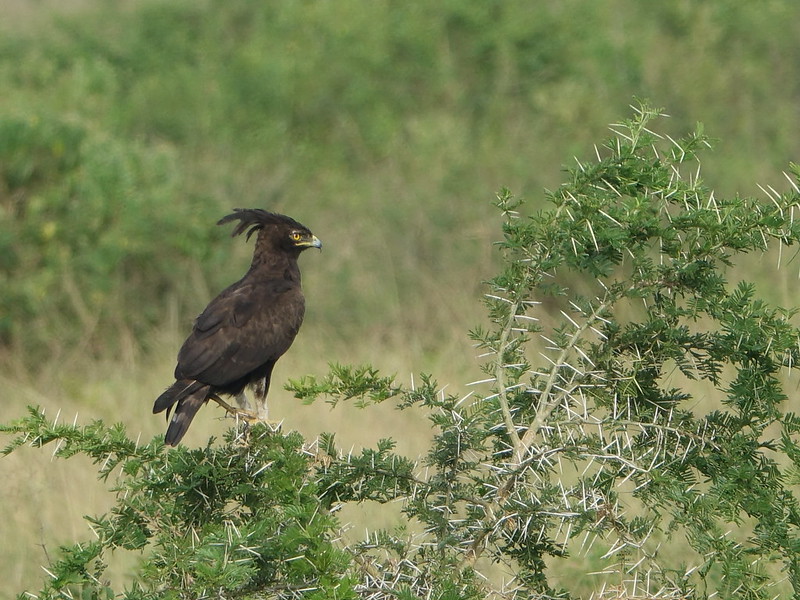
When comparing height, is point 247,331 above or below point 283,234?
below

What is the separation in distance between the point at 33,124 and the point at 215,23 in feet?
24.2

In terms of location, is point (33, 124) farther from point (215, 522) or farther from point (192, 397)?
point (215, 522)

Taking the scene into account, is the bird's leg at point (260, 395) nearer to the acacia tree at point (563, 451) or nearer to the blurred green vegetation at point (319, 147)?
the blurred green vegetation at point (319, 147)

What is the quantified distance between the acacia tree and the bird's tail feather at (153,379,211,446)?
3.31 feet

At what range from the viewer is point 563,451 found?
3088 millimetres

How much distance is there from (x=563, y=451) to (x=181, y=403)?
2.09m

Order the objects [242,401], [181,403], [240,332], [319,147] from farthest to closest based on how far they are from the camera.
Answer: [319,147], [242,401], [240,332], [181,403]

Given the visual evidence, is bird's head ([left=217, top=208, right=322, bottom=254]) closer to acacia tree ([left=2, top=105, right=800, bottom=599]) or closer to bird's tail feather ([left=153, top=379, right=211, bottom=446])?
bird's tail feather ([left=153, top=379, right=211, bottom=446])

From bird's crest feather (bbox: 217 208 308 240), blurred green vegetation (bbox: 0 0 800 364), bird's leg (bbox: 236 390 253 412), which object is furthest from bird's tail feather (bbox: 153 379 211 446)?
blurred green vegetation (bbox: 0 0 800 364)

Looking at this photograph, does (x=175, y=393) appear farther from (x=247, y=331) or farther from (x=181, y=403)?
(x=247, y=331)

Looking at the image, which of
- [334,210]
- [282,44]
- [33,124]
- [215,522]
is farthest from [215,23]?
[215,522]

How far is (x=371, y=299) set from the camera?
33.3ft

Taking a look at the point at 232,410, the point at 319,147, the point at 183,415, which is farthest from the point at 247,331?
the point at 319,147

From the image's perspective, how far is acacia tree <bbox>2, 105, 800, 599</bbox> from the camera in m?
3.04
